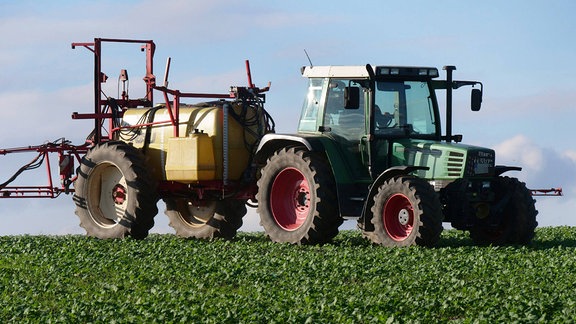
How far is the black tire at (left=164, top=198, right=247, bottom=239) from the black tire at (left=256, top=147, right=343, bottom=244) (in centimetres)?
258

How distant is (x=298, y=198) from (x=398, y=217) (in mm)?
2196

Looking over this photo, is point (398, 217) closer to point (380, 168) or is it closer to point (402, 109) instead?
point (380, 168)

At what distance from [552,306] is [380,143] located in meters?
6.31

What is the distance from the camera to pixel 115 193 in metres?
21.5

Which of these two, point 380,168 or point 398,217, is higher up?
point 380,168

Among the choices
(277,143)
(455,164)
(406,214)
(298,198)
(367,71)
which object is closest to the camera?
(406,214)

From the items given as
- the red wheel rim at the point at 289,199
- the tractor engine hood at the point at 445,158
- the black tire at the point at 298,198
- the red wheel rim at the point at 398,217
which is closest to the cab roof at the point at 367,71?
the tractor engine hood at the point at 445,158

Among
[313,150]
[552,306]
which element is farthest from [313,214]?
[552,306]

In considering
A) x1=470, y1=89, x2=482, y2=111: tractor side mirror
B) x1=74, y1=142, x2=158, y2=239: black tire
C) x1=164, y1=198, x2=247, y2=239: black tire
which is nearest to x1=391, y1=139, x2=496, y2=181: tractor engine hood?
x1=470, y1=89, x2=482, y2=111: tractor side mirror

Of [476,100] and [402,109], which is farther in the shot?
[476,100]

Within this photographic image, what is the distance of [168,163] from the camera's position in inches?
813

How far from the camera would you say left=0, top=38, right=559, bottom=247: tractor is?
57.9 ft

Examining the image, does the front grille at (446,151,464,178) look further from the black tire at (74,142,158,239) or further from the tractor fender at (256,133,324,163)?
the black tire at (74,142,158,239)

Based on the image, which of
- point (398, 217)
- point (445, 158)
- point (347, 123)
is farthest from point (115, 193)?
point (445, 158)
